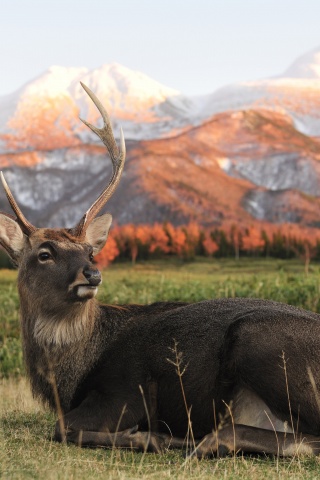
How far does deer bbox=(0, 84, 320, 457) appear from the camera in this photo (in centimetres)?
536

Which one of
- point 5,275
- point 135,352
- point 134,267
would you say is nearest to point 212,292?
point 135,352

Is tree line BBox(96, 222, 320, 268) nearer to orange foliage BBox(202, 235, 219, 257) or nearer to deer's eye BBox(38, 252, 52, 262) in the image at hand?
orange foliage BBox(202, 235, 219, 257)

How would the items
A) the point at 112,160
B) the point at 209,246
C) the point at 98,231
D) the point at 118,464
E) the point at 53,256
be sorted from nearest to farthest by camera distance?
the point at 118,464
the point at 53,256
the point at 98,231
the point at 112,160
the point at 209,246

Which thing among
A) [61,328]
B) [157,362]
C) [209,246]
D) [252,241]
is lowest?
[209,246]

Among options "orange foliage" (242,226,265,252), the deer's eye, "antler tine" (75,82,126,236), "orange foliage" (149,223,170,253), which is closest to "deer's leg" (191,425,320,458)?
the deer's eye

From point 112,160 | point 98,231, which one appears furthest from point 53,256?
point 112,160

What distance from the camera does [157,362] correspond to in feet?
19.3

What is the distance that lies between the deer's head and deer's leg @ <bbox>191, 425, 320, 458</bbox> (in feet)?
4.53

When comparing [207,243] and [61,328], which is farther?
[207,243]

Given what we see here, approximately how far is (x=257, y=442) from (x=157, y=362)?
1.00 m

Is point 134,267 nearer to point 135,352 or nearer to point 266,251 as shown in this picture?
point 266,251

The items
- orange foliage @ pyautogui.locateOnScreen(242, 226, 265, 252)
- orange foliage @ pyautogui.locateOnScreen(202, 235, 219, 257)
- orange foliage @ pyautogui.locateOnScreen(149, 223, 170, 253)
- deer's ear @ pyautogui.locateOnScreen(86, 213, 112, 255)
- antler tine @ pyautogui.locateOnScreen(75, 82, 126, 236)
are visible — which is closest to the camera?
antler tine @ pyautogui.locateOnScreen(75, 82, 126, 236)

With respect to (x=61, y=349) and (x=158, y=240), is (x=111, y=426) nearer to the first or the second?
(x=61, y=349)

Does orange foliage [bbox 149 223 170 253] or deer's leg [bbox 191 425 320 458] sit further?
orange foliage [bbox 149 223 170 253]
